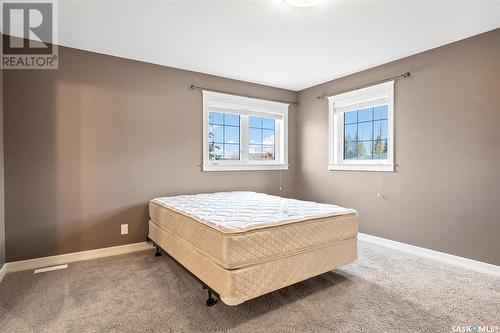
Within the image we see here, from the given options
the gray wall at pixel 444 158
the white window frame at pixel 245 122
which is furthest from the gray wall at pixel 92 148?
the gray wall at pixel 444 158

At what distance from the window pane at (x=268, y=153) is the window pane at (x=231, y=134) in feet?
1.85

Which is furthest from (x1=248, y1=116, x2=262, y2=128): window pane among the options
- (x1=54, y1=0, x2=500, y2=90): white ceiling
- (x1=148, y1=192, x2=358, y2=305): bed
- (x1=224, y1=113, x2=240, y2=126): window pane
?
(x1=148, y1=192, x2=358, y2=305): bed

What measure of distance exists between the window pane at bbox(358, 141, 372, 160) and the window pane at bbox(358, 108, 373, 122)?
35cm

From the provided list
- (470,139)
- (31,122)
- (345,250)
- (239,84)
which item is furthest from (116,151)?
(470,139)

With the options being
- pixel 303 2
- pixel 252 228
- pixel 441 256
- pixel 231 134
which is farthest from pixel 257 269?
pixel 231 134

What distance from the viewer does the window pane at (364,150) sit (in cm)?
391

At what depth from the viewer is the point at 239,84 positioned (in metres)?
4.26

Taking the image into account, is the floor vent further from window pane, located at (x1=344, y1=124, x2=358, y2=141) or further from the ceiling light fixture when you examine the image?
window pane, located at (x1=344, y1=124, x2=358, y2=141)

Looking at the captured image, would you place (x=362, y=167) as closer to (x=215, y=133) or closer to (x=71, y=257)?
(x=215, y=133)

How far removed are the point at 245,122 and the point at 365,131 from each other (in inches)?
72.2

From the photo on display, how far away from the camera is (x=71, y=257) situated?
3004mm

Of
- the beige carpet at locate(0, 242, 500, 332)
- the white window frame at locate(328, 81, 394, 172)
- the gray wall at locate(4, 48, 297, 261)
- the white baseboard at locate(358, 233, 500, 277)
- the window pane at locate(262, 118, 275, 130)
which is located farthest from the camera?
the window pane at locate(262, 118, 275, 130)

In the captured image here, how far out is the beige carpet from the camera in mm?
1827

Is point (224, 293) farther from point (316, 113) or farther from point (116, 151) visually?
point (316, 113)
